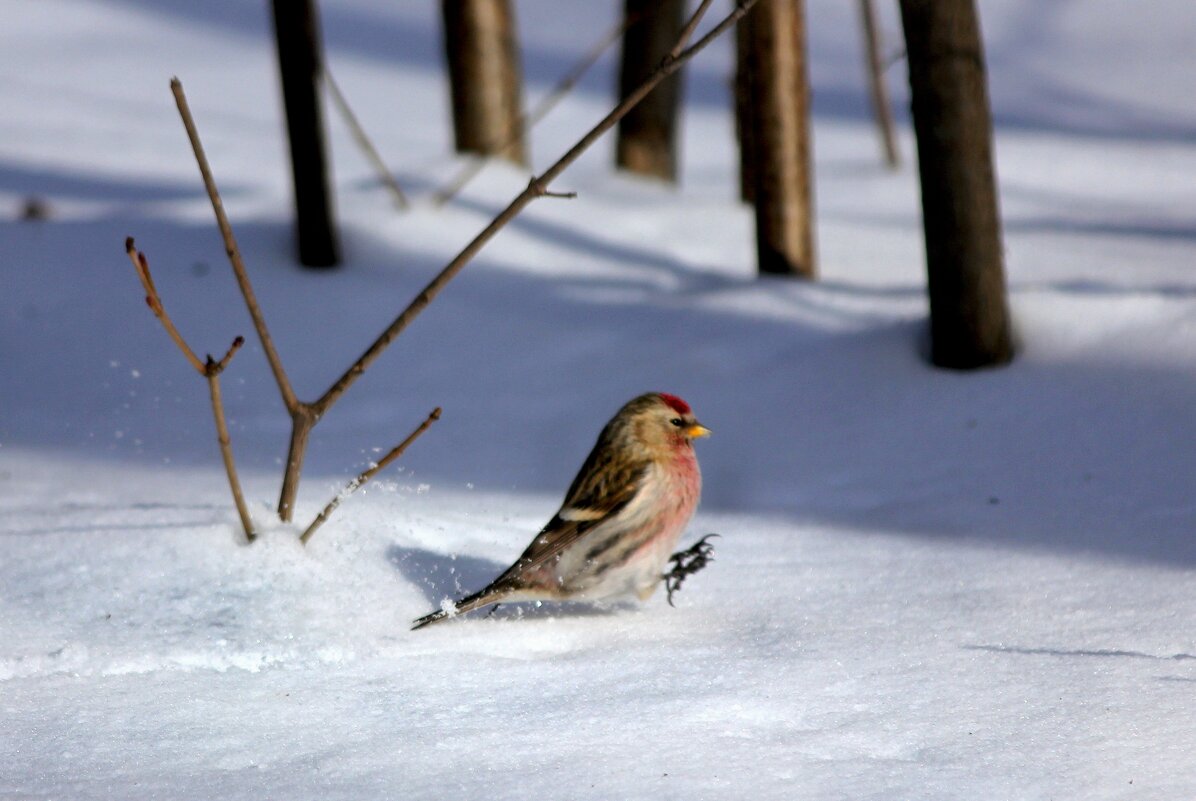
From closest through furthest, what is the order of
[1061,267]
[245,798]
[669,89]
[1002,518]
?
[245,798], [1002,518], [1061,267], [669,89]

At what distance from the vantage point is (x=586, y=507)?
2.70m

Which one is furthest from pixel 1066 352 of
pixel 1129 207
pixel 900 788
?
pixel 1129 207

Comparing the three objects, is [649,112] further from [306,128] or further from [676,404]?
[676,404]

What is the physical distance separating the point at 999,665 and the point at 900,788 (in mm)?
535

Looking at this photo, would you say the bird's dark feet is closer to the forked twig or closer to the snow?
the snow

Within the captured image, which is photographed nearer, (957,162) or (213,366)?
(213,366)

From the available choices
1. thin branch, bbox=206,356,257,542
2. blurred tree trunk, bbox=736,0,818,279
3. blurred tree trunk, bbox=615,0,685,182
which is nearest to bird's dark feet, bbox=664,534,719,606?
thin branch, bbox=206,356,257,542

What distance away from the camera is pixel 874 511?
3.42m

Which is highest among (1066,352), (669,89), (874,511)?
(669,89)

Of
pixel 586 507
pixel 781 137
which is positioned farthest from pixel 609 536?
pixel 781 137

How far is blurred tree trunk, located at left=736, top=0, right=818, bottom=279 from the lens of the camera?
482 centimetres

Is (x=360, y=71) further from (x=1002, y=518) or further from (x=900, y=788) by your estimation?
(x=900, y=788)

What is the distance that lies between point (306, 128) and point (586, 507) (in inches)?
122

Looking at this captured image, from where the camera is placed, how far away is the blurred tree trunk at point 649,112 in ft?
22.9
